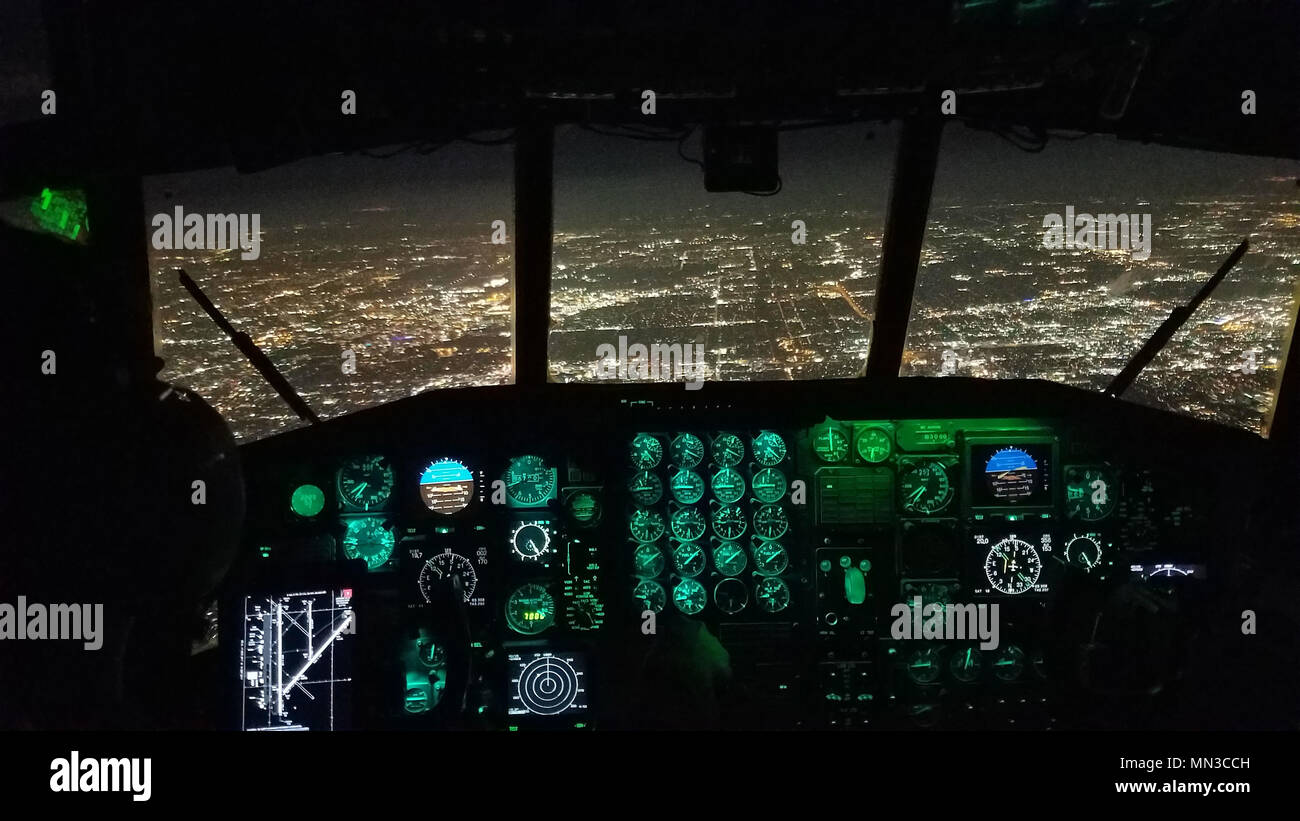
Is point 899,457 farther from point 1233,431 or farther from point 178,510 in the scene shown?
point 178,510

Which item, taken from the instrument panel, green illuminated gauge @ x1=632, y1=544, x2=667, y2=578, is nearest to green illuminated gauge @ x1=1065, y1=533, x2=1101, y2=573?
the instrument panel

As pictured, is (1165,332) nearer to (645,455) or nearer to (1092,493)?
(1092,493)

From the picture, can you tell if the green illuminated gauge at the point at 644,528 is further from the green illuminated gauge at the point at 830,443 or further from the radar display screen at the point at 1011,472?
the radar display screen at the point at 1011,472

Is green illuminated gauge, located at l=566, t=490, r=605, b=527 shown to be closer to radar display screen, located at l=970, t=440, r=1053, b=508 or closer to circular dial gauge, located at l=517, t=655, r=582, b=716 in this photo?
circular dial gauge, located at l=517, t=655, r=582, b=716

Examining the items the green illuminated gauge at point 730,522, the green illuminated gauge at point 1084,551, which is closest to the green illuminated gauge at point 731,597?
the green illuminated gauge at point 730,522

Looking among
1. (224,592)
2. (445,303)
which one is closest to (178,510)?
(224,592)

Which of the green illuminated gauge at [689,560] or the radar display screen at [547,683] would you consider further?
the green illuminated gauge at [689,560]
